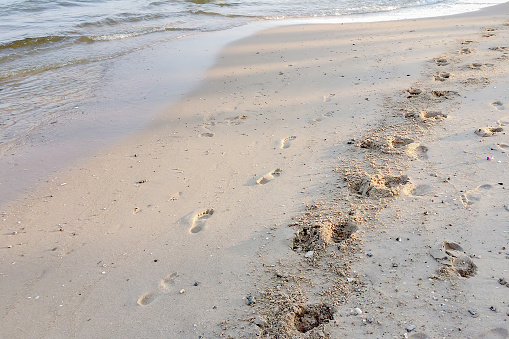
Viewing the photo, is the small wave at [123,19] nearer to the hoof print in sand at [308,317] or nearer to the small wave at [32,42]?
the small wave at [32,42]

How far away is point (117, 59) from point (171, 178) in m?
5.10

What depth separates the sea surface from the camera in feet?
16.4

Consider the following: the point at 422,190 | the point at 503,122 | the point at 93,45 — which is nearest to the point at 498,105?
the point at 503,122

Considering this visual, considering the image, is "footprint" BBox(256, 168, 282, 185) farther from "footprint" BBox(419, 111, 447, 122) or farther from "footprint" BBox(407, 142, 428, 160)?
"footprint" BBox(419, 111, 447, 122)

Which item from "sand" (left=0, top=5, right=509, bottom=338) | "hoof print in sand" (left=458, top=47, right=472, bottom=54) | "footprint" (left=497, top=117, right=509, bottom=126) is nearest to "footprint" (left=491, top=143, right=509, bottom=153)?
"sand" (left=0, top=5, right=509, bottom=338)

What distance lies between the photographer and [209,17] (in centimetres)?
1202

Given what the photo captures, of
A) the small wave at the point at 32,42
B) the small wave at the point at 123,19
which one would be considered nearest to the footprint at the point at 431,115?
the small wave at the point at 32,42

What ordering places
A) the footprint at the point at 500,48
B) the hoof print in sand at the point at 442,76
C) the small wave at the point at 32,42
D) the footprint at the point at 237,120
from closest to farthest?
1. the footprint at the point at 237,120
2. the hoof print in sand at the point at 442,76
3. the footprint at the point at 500,48
4. the small wave at the point at 32,42

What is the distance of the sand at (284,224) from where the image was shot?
7.86 feet

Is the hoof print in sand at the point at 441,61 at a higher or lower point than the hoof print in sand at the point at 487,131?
higher

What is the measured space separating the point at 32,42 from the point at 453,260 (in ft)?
32.1

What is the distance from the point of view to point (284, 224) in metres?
3.12

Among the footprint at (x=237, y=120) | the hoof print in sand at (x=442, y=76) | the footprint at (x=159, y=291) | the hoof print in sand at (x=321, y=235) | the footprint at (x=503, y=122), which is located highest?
the hoof print in sand at (x=442, y=76)

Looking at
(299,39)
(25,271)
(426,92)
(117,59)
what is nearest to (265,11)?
(299,39)
